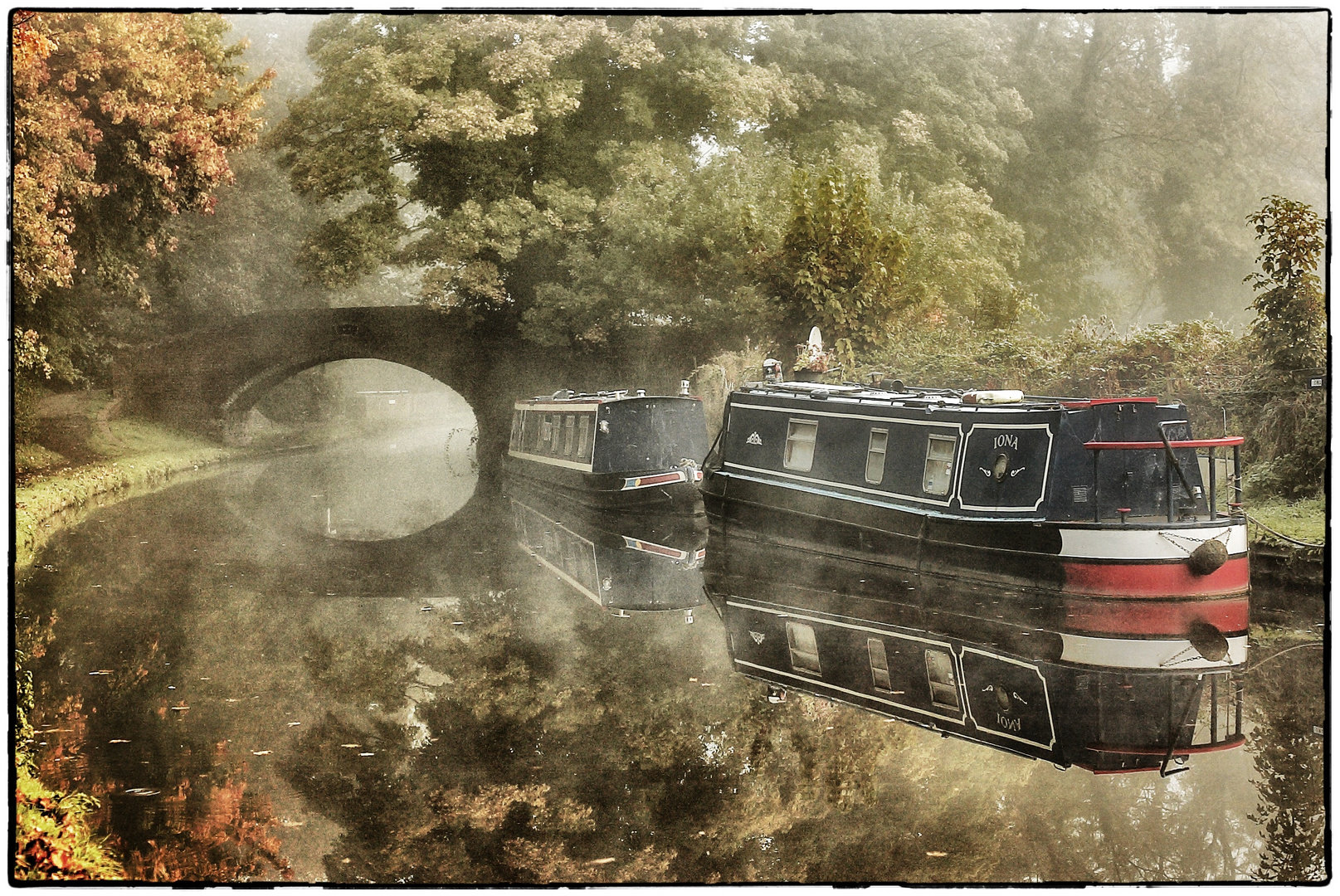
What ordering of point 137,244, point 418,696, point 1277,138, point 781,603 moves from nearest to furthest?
point 418,696, point 1277,138, point 781,603, point 137,244

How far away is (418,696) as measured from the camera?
13.9 ft

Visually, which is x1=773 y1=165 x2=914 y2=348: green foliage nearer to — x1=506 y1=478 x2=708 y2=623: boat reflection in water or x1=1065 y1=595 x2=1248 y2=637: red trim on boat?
x1=506 y1=478 x2=708 y2=623: boat reflection in water

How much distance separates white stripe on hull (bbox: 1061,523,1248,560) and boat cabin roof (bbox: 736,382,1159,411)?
2.10 ft

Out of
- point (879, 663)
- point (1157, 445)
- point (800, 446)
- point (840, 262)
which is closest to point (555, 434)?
point (800, 446)

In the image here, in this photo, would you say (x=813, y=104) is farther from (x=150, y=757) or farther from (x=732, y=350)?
(x=150, y=757)

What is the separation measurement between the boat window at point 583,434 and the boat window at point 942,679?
169 inches

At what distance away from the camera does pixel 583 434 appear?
330 inches

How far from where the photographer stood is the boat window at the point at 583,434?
8203 millimetres

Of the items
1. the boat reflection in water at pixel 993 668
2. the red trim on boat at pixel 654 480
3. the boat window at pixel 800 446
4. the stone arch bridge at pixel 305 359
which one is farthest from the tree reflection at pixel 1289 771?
the red trim on boat at pixel 654 480

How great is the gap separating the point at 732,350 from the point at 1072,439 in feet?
8.17

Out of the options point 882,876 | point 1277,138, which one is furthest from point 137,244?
point 1277,138

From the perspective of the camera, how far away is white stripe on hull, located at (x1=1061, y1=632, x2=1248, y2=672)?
13.6ft

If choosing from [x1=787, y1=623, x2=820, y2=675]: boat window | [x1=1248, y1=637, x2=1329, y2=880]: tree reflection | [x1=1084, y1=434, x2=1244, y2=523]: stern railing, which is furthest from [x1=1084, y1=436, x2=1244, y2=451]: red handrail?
[x1=787, y1=623, x2=820, y2=675]: boat window

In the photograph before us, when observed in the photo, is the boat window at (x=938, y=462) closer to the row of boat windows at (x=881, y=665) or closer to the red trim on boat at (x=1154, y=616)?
the red trim on boat at (x=1154, y=616)
